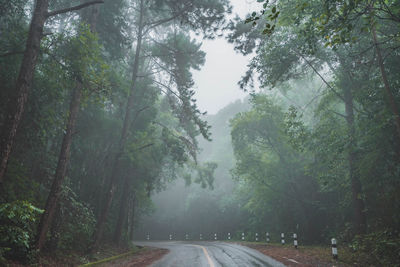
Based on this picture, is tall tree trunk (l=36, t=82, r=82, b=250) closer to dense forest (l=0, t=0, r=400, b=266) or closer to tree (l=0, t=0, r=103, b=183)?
dense forest (l=0, t=0, r=400, b=266)

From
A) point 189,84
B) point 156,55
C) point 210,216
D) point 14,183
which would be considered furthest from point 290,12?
point 210,216

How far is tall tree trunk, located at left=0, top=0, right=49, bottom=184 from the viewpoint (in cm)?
622

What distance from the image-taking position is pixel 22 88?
6664 millimetres

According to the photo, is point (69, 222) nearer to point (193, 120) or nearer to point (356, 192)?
point (193, 120)

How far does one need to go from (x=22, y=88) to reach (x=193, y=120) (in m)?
10.0

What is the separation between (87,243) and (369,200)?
45.3 ft

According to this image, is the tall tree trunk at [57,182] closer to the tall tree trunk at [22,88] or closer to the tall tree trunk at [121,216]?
the tall tree trunk at [22,88]

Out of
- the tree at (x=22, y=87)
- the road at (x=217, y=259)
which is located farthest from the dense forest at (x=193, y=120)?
the road at (x=217, y=259)

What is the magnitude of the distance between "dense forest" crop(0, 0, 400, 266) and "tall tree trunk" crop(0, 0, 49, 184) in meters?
0.03

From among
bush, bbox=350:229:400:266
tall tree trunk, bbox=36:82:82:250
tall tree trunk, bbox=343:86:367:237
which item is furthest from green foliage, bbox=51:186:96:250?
tall tree trunk, bbox=343:86:367:237

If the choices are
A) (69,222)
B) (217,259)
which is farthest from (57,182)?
(217,259)

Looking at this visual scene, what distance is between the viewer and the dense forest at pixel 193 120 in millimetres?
7250

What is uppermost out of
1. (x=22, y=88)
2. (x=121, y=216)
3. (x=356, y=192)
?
(x=22, y=88)

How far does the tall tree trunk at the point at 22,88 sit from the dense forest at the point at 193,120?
28 mm
